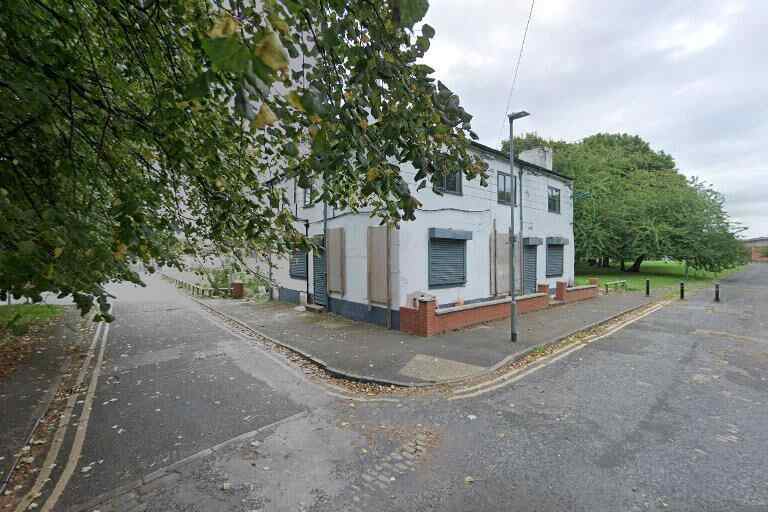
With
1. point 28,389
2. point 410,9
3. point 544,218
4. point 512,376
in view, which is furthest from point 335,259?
point 410,9

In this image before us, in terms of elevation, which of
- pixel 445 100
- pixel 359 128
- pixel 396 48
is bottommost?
pixel 359 128

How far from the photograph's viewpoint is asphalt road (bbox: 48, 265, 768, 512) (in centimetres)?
379

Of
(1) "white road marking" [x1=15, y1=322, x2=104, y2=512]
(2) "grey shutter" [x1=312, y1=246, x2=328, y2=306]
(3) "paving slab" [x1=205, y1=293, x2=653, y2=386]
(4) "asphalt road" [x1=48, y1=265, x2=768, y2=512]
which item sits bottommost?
(1) "white road marking" [x1=15, y1=322, x2=104, y2=512]

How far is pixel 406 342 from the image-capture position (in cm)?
973

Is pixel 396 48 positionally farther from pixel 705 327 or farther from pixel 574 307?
pixel 574 307

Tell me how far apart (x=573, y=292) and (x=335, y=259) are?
1157cm

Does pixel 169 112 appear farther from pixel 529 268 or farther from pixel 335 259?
pixel 529 268

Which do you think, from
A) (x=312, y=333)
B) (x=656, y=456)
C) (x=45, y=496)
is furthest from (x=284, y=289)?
(x=656, y=456)

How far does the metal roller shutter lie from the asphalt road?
27.0ft

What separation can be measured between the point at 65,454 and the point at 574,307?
16.6 meters

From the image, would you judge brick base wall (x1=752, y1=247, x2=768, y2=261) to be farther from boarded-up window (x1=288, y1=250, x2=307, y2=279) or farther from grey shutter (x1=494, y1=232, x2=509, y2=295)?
boarded-up window (x1=288, y1=250, x2=307, y2=279)

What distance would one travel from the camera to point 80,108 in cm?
390

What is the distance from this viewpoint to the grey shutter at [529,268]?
645 inches

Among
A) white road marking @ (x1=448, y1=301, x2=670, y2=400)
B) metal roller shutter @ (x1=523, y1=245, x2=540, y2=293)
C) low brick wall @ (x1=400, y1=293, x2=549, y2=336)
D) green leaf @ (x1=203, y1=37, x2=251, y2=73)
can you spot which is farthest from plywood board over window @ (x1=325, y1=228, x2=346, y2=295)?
green leaf @ (x1=203, y1=37, x2=251, y2=73)
